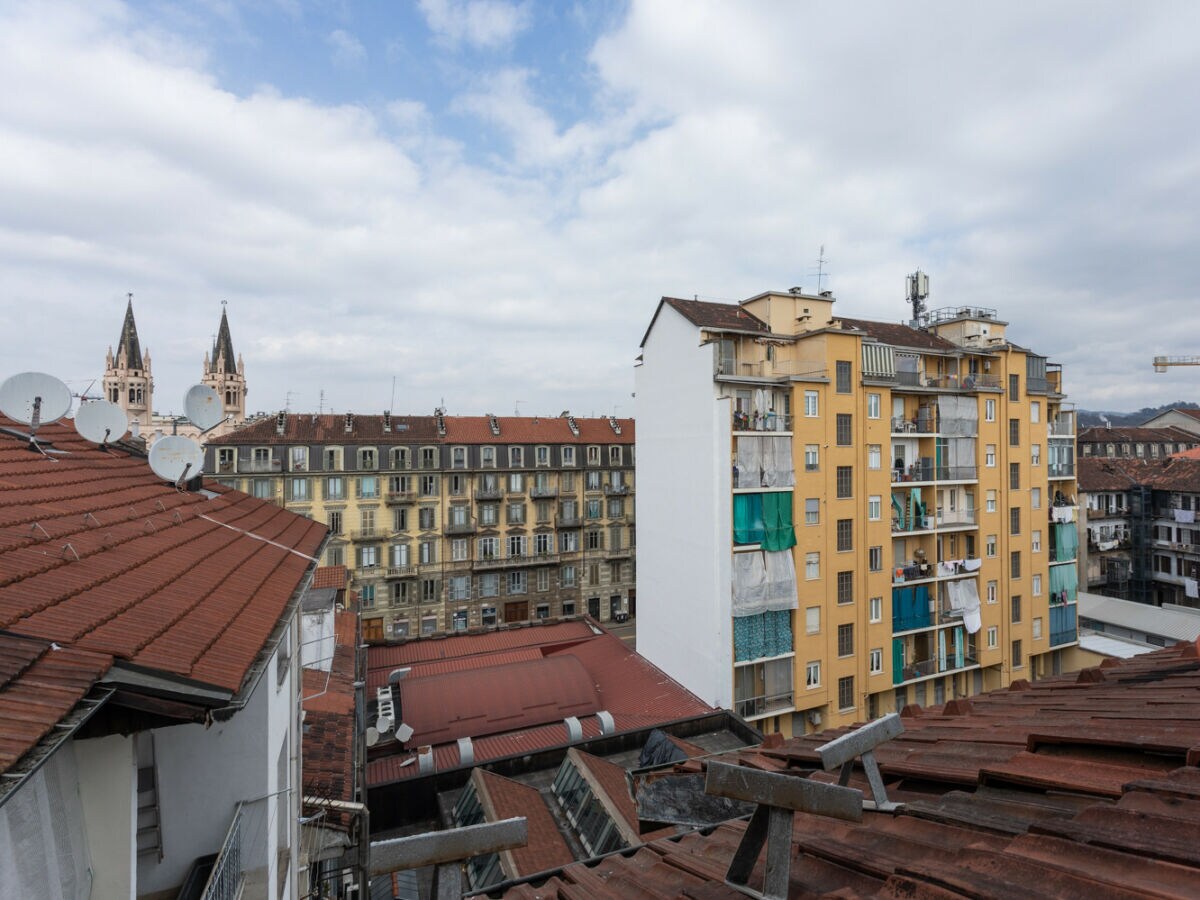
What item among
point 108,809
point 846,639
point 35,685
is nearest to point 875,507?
point 846,639

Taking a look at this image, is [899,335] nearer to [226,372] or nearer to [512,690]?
[512,690]

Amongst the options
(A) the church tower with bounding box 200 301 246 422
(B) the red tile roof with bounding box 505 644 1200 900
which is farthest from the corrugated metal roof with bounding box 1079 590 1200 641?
(A) the church tower with bounding box 200 301 246 422

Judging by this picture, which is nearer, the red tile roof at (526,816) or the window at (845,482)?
the red tile roof at (526,816)

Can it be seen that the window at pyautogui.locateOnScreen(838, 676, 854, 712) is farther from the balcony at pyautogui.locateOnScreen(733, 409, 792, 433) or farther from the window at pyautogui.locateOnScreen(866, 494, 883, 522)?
the balcony at pyautogui.locateOnScreen(733, 409, 792, 433)

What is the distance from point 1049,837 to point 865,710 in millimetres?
28109

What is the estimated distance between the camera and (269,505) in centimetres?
1088

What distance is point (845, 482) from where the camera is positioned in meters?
26.3

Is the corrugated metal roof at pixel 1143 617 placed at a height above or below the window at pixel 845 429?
below

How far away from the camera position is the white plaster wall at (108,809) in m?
3.64

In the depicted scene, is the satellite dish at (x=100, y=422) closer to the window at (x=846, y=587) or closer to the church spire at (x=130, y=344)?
the window at (x=846, y=587)

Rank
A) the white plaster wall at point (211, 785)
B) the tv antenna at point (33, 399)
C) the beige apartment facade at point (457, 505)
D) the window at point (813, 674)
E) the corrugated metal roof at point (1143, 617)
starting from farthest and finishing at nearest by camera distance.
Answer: the beige apartment facade at point (457, 505) → the corrugated metal roof at point (1143, 617) → the window at point (813, 674) → the tv antenna at point (33, 399) → the white plaster wall at point (211, 785)

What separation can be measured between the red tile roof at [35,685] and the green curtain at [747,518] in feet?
73.2

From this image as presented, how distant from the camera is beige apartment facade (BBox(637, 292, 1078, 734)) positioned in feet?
79.8

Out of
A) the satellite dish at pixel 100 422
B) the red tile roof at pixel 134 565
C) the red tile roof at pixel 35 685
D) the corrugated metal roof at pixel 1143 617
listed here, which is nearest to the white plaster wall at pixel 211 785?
the red tile roof at pixel 134 565
